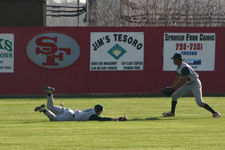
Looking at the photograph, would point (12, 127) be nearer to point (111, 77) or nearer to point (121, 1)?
point (111, 77)

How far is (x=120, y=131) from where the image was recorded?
46.0ft

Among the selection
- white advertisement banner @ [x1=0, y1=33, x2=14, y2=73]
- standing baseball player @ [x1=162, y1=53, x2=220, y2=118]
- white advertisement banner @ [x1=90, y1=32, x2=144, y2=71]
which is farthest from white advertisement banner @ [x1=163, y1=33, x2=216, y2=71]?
standing baseball player @ [x1=162, y1=53, x2=220, y2=118]

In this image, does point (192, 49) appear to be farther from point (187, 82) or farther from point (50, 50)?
point (187, 82)

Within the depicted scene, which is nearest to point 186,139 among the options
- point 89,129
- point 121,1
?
point 89,129

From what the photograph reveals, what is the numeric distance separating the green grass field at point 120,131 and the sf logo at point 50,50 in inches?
246

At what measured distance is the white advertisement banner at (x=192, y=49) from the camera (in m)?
27.6

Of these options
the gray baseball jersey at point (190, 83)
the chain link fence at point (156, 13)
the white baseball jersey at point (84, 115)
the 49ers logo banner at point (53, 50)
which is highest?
the chain link fence at point (156, 13)

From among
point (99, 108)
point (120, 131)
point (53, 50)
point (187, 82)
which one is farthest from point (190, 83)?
point (53, 50)

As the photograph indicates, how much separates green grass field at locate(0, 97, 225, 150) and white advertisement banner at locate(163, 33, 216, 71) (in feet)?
21.5

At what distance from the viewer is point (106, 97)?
2678 cm

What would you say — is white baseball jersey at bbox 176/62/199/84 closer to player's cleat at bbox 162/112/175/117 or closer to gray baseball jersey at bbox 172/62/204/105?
gray baseball jersey at bbox 172/62/204/105

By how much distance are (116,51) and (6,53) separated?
14.6 feet

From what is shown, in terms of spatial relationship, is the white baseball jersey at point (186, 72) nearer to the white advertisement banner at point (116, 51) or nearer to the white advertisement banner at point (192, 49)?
the white advertisement banner at point (192, 49)

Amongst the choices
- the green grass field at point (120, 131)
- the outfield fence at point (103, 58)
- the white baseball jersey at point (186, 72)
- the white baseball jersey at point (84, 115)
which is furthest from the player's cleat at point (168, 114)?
the outfield fence at point (103, 58)
